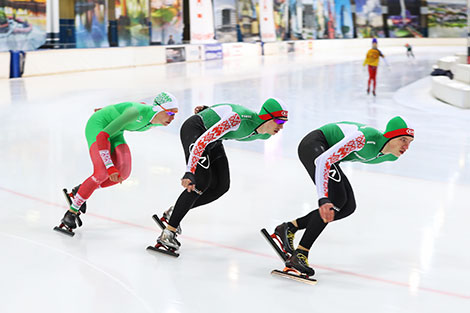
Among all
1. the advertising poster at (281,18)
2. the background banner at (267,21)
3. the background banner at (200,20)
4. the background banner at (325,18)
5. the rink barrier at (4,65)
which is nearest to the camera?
the rink barrier at (4,65)

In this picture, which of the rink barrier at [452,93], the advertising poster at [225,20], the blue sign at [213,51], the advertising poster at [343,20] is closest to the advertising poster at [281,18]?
the advertising poster at [225,20]

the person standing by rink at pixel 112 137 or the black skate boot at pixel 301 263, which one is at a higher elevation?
the person standing by rink at pixel 112 137

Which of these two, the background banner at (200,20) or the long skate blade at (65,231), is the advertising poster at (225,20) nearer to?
the background banner at (200,20)

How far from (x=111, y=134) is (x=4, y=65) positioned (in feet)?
44.2

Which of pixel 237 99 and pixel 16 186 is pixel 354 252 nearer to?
pixel 16 186

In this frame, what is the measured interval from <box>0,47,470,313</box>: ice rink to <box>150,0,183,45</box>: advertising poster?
16.0m

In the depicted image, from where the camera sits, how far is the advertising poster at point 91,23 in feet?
64.2

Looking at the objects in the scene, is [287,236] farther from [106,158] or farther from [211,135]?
[106,158]

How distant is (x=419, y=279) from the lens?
3172 mm

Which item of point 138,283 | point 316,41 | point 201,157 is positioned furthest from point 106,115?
point 316,41

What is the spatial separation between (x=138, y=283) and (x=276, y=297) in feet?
2.42

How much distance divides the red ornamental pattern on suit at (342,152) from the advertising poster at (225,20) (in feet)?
86.9

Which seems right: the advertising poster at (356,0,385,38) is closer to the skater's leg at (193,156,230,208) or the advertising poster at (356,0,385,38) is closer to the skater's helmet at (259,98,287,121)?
the skater's leg at (193,156,230,208)

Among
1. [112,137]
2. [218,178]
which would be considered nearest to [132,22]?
[112,137]
